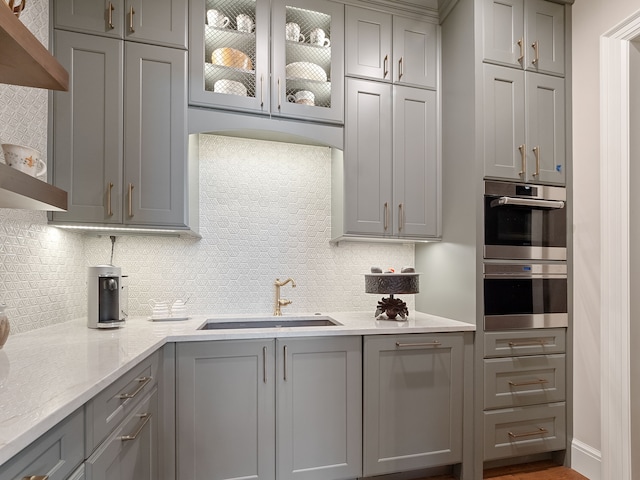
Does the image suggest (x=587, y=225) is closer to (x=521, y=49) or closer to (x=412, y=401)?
(x=521, y=49)

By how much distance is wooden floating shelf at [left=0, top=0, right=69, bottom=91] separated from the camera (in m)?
0.88

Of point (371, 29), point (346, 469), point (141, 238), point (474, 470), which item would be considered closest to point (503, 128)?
point (371, 29)

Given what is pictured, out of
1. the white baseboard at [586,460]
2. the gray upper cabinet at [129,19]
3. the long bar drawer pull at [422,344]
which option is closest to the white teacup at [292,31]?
the gray upper cabinet at [129,19]

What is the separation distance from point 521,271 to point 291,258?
1.48 meters

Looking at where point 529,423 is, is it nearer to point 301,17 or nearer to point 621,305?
point 621,305

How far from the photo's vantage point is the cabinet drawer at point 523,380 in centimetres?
209

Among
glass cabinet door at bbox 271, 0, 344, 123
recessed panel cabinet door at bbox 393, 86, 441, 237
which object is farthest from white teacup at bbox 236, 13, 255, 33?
recessed panel cabinet door at bbox 393, 86, 441, 237

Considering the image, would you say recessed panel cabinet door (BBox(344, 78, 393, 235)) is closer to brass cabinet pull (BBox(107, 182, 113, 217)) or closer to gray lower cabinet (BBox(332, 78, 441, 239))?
gray lower cabinet (BBox(332, 78, 441, 239))

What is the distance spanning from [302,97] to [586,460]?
2813 millimetres

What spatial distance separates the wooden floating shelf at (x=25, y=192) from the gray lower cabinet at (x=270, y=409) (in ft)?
2.80

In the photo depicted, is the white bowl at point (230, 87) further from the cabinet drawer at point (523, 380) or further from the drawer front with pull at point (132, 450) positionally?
the cabinet drawer at point (523, 380)

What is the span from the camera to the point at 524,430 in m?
2.14

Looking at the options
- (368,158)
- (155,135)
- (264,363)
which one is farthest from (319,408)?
(155,135)

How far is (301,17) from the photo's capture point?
2.24 meters
